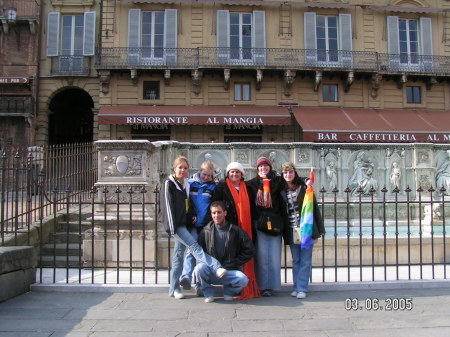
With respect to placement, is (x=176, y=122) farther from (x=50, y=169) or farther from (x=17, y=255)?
(x=17, y=255)

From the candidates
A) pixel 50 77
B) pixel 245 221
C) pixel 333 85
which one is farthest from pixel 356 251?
pixel 50 77

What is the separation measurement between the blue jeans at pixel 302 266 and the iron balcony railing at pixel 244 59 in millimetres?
16596

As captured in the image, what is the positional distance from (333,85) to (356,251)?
16.4 m

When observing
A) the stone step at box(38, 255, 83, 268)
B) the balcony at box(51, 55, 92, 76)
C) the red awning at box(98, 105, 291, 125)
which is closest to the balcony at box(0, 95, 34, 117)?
the balcony at box(51, 55, 92, 76)

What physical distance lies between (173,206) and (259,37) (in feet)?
59.6

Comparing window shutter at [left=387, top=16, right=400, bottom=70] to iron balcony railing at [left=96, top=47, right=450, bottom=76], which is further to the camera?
window shutter at [left=387, top=16, right=400, bottom=70]

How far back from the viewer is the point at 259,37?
21.5 meters

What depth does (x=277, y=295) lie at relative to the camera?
541cm

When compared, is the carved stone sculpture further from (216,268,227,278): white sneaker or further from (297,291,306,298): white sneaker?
(216,268,227,278): white sneaker

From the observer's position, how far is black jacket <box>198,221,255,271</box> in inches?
196

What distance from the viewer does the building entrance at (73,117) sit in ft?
78.5

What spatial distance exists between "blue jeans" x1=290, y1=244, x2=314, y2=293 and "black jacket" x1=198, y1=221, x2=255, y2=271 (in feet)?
2.15

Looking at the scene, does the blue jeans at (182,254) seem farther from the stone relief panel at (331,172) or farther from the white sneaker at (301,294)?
the stone relief panel at (331,172)

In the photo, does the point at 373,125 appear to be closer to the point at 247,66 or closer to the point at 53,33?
the point at 247,66
